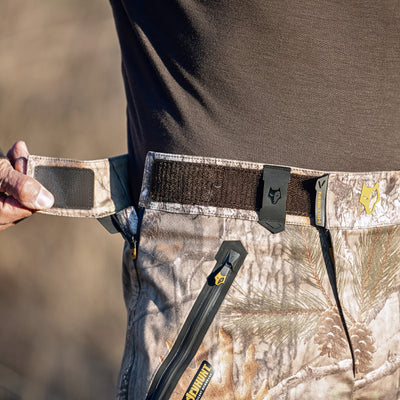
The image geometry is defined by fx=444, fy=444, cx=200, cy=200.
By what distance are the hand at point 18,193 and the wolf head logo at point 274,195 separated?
529 mm

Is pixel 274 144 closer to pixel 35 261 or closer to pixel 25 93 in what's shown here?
pixel 35 261

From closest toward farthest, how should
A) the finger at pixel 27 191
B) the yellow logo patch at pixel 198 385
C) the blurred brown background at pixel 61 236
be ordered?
the yellow logo patch at pixel 198 385 < the finger at pixel 27 191 < the blurred brown background at pixel 61 236

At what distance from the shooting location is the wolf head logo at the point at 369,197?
38.3 inches

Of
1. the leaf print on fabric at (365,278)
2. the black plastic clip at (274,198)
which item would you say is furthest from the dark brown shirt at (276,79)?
the leaf print on fabric at (365,278)

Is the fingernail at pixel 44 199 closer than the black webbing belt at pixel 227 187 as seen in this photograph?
No

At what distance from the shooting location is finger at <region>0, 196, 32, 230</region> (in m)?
1.12

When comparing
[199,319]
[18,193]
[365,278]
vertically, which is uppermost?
[18,193]

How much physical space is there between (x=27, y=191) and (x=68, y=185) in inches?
3.9

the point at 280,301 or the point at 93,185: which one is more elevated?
the point at 93,185

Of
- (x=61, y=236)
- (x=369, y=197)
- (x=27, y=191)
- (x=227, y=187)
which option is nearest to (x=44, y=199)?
(x=27, y=191)

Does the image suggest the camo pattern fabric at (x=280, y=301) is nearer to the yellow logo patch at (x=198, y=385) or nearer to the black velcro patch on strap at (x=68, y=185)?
the yellow logo patch at (x=198, y=385)

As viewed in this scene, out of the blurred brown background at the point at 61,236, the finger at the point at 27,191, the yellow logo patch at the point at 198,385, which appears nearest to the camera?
the yellow logo patch at the point at 198,385

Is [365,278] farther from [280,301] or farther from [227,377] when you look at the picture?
[227,377]

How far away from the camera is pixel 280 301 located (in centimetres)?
95
